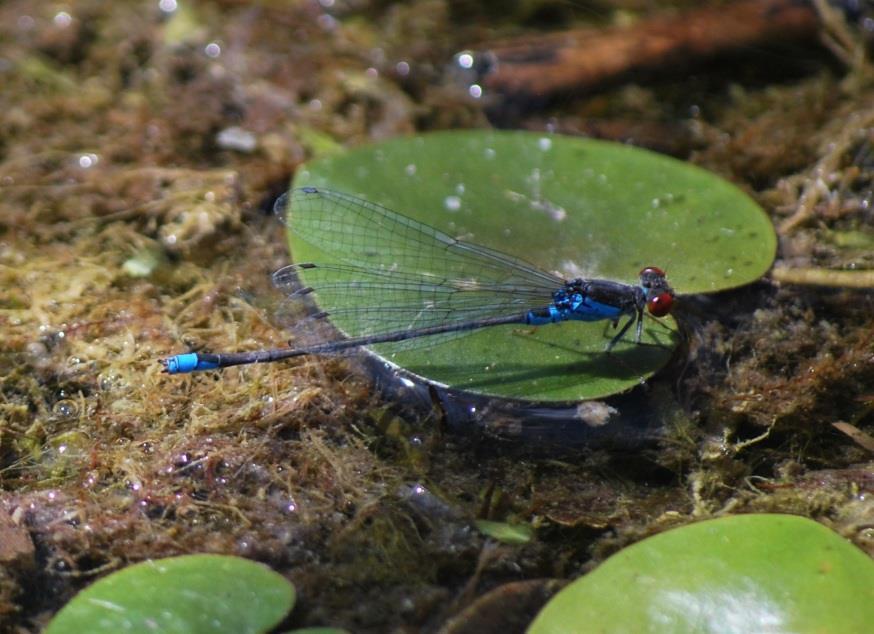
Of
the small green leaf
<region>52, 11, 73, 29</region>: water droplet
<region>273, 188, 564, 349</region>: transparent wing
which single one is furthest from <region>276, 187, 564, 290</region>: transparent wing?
<region>52, 11, 73, 29</region>: water droplet

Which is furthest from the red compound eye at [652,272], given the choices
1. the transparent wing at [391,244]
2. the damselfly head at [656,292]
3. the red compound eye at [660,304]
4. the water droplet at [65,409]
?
the water droplet at [65,409]

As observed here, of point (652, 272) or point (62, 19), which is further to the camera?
point (62, 19)

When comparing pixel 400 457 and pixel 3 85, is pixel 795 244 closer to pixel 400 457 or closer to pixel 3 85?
pixel 400 457

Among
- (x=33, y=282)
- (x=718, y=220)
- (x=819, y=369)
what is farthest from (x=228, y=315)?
(x=819, y=369)

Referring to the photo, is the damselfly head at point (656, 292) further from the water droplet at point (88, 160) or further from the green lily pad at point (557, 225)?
the water droplet at point (88, 160)

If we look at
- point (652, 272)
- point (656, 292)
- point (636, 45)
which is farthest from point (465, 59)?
point (656, 292)

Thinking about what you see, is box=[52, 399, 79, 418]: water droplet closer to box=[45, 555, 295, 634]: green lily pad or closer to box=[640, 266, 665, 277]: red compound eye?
box=[45, 555, 295, 634]: green lily pad

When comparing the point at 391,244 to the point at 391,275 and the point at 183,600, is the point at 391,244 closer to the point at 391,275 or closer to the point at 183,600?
the point at 391,275
